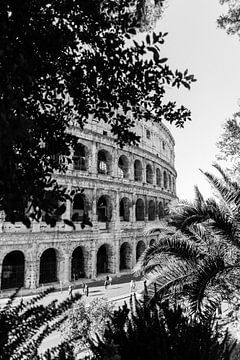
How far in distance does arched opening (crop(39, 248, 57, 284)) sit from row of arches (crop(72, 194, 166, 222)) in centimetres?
351

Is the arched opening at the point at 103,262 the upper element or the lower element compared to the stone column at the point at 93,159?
lower

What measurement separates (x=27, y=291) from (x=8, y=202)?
57.2 ft

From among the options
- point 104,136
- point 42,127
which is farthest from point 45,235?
point 42,127

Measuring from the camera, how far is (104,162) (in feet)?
79.0

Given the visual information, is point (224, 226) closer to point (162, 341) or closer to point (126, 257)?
point (162, 341)

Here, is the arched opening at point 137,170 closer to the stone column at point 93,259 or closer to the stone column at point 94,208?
the stone column at point 94,208

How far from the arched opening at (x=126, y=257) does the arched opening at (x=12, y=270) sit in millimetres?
9434

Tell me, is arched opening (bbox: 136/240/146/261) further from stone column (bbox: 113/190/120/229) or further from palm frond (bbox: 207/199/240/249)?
palm frond (bbox: 207/199/240/249)

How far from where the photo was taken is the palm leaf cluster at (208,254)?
604 cm

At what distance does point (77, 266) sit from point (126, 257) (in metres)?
5.22

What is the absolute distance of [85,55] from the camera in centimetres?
411

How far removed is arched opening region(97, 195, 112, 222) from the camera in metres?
22.8

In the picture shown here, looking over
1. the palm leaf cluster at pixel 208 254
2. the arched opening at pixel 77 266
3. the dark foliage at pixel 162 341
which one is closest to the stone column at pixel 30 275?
the arched opening at pixel 77 266

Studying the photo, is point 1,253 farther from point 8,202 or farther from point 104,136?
point 8,202
